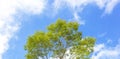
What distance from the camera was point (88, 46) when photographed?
124ft

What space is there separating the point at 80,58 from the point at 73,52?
92 cm

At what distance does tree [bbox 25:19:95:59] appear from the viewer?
Result: 37.5 metres

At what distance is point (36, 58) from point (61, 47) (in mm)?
2738

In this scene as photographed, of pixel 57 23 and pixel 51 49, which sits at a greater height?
pixel 57 23

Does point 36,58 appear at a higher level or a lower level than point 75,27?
lower

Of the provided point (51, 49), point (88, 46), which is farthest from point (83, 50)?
point (51, 49)

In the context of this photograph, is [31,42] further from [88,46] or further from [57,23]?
[88,46]

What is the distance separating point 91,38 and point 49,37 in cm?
426

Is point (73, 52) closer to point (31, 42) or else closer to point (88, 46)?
point (88, 46)

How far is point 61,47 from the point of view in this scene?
37562 mm

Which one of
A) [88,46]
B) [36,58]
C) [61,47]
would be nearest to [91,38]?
[88,46]

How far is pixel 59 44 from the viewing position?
1484 inches

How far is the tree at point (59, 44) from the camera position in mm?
37469

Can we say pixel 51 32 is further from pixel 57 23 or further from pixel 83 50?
pixel 83 50
